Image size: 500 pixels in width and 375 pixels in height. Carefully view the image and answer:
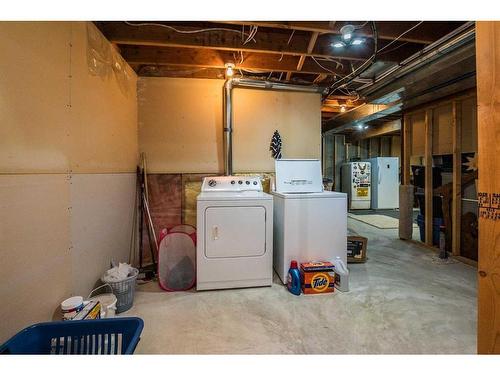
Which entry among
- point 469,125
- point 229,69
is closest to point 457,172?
point 469,125

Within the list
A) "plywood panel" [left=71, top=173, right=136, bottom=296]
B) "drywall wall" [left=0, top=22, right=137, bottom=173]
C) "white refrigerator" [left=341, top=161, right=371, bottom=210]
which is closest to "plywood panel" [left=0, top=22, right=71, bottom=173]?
"drywall wall" [left=0, top=22, right=137, bottom=173]

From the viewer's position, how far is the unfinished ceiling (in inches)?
84.0

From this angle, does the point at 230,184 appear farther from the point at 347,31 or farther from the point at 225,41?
the point at 347,31

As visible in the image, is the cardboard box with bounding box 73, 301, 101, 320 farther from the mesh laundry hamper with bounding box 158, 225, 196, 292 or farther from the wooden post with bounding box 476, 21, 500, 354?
the wooden post with bounding box 476, 21, 500, 354

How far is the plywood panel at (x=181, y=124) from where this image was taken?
119 inches

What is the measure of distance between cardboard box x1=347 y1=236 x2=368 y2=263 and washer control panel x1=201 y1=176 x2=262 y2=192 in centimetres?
145

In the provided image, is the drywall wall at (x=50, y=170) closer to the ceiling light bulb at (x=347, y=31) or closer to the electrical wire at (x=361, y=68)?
the ceiling light bulb at (x=347, y=31)

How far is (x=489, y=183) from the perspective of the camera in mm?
805

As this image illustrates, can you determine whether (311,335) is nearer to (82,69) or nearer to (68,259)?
(68,259)

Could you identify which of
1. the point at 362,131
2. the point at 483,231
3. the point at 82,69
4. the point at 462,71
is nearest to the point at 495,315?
the point at 483,231

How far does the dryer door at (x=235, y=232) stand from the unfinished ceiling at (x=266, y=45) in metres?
1.60

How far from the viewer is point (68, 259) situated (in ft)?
5.39

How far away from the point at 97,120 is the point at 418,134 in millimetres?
4344
